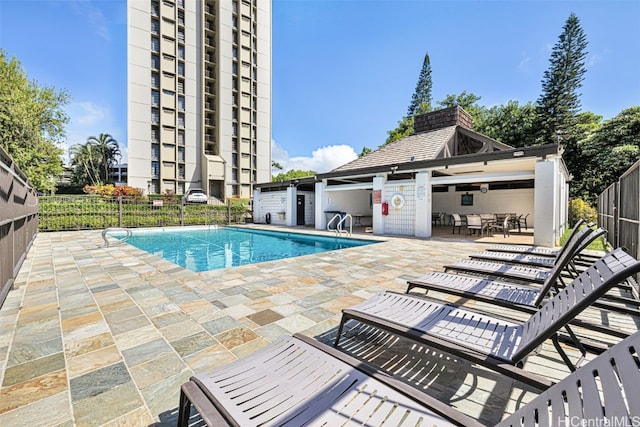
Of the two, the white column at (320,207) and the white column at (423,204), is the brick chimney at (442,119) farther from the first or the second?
the white column at (320,207)

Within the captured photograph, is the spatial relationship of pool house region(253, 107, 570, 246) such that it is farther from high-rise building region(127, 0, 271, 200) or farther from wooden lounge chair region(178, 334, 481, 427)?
high-rise building region(127, 0, 271, 200)

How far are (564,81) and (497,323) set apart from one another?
103 ft

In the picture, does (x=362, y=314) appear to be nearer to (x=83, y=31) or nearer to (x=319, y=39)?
(x=319, y=39)

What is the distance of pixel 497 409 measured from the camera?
1762 millimetres

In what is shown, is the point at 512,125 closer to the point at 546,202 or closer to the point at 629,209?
the point at 546,202

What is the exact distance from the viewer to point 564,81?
930 inches

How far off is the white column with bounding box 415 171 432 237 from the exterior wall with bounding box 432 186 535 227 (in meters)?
8.14

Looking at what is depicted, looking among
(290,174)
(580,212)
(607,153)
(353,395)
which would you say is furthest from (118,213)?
(290,174)

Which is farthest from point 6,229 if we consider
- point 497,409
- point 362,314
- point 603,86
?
point 603,86

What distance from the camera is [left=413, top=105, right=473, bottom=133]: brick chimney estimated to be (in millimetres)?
17938

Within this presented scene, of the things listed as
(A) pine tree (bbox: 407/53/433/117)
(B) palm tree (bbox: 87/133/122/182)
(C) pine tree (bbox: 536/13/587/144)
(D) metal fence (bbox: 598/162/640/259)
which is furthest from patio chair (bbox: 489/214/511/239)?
(B) palm tree (bbox: 87/133/122/182)

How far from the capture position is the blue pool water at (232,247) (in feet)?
25.8

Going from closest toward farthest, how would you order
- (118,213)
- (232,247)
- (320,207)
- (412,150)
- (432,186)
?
(232,247)
(118,213)
(320,207)
(412,150)
(432,186)

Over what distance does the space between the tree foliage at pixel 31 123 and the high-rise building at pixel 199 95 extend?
9427 millimetres
